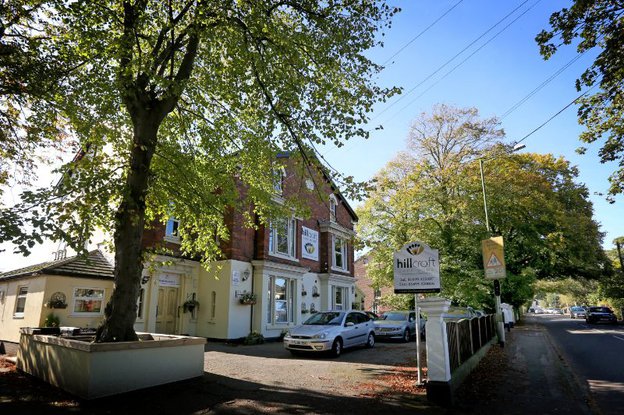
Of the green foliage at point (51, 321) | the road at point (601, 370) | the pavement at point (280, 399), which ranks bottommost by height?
the road at point (601, 370)

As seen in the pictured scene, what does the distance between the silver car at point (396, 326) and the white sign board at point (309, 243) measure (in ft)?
17.7

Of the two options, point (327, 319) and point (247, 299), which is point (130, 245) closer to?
point (327, 319)

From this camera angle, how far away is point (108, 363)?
7137mm

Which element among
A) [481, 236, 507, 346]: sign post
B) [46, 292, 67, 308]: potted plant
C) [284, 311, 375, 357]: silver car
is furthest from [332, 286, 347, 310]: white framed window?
[46, 292, 67, 308]: potted plant

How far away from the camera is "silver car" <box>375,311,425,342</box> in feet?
62.4

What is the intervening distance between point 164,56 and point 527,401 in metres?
10.5

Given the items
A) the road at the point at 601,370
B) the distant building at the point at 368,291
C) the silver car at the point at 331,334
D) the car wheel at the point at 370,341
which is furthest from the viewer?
the distant building at the point at 368,291

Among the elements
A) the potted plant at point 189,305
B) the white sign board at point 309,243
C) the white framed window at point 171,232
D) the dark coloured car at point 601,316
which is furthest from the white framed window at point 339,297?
the dark coloured car at point 601,316

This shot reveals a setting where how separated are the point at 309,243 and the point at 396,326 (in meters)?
6.89

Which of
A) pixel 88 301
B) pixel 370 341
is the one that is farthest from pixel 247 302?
pixel 88 301

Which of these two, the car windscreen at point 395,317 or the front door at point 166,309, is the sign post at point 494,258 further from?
the front door at point 166,309

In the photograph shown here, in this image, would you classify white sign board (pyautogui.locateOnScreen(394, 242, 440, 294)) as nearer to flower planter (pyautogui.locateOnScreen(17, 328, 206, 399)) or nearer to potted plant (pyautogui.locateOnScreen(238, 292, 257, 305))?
flower planter (pyautogui.locateOnScreen(17, 328, 206, 399))

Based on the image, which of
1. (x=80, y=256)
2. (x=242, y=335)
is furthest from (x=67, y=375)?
(x=242, y=335)

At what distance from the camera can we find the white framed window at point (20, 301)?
15.8 m
